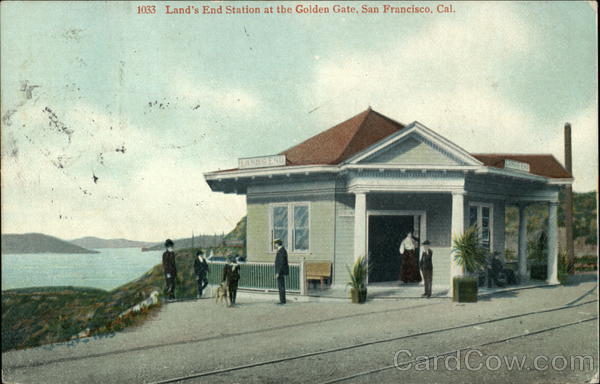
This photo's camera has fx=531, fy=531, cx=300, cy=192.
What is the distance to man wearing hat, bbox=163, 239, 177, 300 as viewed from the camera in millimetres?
9484

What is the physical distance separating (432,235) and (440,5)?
23.4 ft

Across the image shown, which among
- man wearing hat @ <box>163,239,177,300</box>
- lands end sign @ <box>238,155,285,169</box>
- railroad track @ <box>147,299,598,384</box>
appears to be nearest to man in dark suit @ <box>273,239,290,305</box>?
lands end sign @ <box>238,155,285,169</box>

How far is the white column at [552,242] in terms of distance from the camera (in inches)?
608

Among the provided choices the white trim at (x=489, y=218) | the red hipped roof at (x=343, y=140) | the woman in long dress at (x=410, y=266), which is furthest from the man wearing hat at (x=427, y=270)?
the red hipped roof at (x=343, y=140)

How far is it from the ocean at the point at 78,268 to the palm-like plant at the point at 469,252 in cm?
693

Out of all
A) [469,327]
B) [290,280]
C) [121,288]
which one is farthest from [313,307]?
[121,288]

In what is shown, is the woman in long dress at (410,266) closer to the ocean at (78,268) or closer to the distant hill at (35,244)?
the ocean at (78,268)

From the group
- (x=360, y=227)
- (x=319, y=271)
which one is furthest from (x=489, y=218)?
(x=319, y=271)

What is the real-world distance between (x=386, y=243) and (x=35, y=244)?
9.37 metres

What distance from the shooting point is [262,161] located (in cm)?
1095

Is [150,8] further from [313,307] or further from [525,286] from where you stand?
[525,286]

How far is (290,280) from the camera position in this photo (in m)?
12.8

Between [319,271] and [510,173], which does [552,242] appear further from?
[319,271]

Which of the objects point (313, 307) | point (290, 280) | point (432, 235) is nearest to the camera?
point (313, 307)
